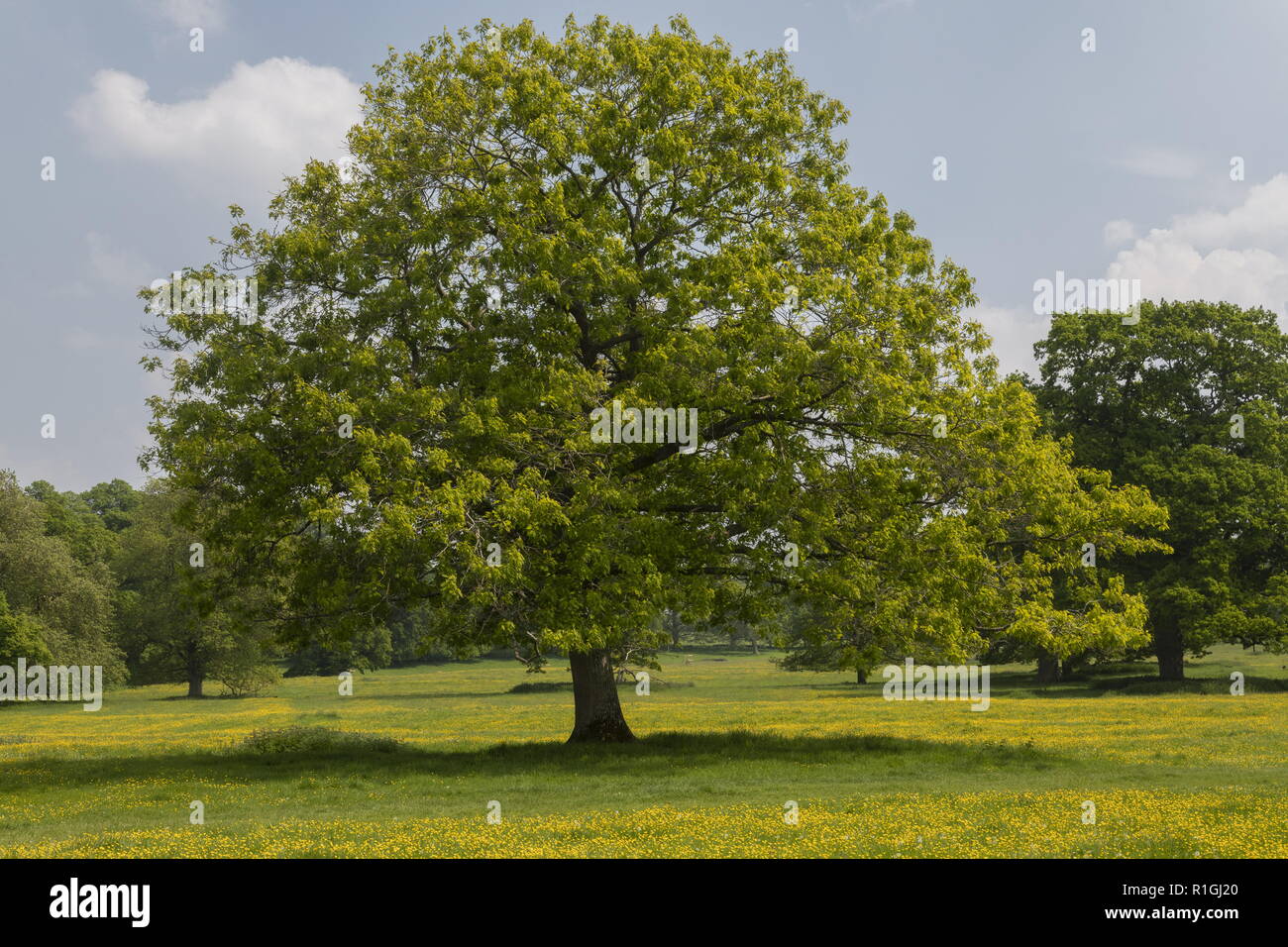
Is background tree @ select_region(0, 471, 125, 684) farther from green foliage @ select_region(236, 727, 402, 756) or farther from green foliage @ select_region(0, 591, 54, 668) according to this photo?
green foliage @ select_region(236, 727, 402, 756)

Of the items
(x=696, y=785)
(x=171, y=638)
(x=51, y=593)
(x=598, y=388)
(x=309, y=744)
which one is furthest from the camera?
(x=171, y=638)

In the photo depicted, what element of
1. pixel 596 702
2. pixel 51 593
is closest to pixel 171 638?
pixel 51 593

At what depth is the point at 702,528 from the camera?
27.1m

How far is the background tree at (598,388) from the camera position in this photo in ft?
78.2

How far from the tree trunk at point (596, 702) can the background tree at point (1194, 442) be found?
33.2 metres

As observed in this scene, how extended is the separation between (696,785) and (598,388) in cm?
930

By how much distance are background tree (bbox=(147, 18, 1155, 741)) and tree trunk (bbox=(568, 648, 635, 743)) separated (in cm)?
10

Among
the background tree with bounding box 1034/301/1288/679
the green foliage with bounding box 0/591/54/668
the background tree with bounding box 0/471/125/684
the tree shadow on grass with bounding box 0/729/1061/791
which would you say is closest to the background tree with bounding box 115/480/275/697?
the background tree with bounding box 0/471/125/684

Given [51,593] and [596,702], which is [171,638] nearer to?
[51,593]

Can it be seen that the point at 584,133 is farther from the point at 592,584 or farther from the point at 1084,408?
the point at 1084,408

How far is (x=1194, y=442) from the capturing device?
54.9 m

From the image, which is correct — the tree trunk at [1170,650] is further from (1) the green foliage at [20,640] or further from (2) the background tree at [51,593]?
(1) the green foliage at [20,640]

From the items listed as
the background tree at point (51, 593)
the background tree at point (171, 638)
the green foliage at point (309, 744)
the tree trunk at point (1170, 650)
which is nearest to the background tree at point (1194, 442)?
the tree trunk at point (1170, 650)
